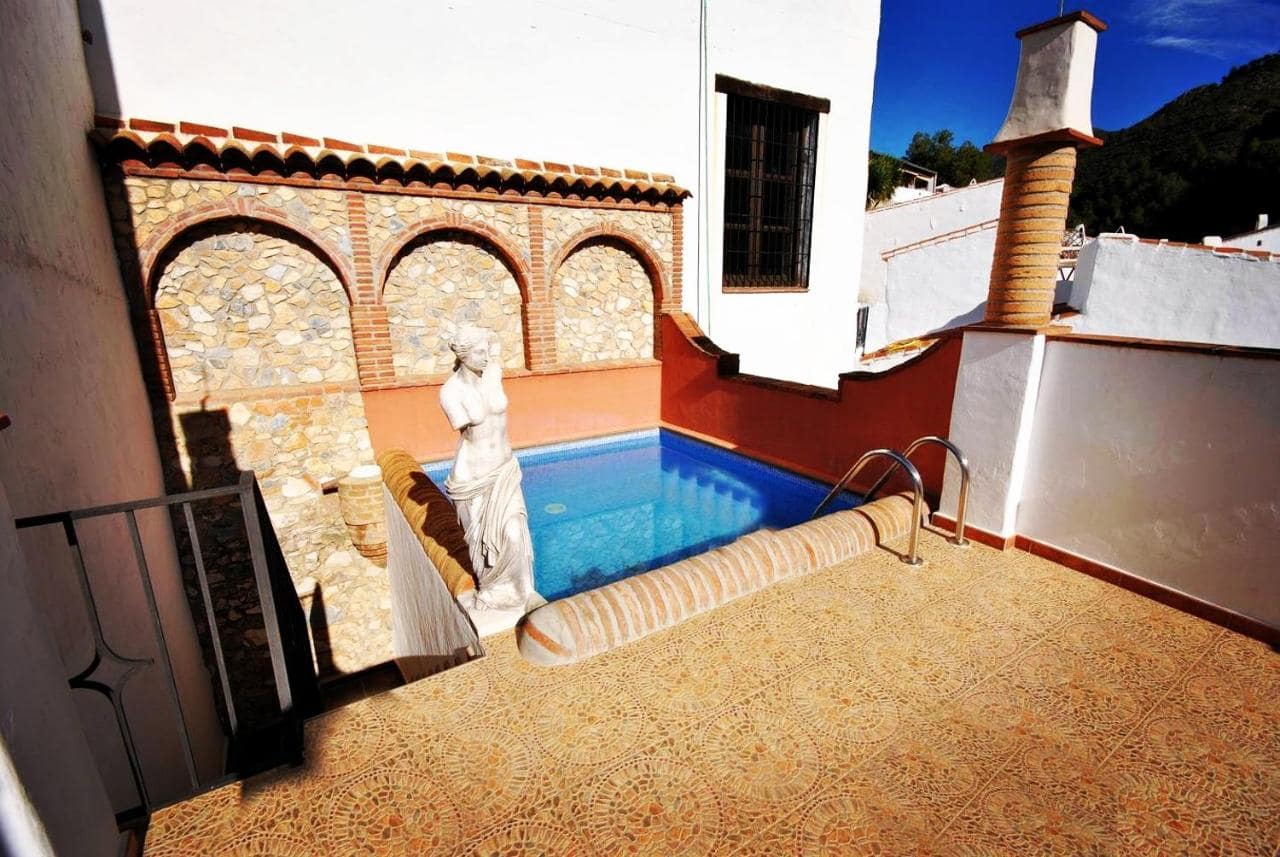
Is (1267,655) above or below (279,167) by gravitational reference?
below

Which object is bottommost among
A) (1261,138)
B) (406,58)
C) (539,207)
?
(539,207)

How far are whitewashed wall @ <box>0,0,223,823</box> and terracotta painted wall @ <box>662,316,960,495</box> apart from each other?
563 cm

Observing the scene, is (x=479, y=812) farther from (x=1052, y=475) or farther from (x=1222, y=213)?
(x=1222, y=213)

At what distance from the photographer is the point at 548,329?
27.7 ft

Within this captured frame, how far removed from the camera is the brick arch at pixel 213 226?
596cm

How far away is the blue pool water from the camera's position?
20.4 ft

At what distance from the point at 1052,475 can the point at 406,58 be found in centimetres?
852

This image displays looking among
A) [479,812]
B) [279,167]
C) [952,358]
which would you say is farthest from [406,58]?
[479,812]

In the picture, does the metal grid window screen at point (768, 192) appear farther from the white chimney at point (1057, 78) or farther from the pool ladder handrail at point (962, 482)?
the pool ladder handrail at point (962, 482)

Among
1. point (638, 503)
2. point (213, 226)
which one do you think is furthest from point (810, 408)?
point (213, 226)

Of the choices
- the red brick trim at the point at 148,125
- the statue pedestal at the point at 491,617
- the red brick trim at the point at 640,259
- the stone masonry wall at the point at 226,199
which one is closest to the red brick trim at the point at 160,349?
the stone masonry wall at the point at 226,199

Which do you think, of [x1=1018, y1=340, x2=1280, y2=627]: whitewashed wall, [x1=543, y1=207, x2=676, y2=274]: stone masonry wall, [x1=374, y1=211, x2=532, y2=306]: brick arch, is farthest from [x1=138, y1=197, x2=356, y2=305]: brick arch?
[x1=1018, y1=340, x2=1280, y2=627]: whitewashed wall

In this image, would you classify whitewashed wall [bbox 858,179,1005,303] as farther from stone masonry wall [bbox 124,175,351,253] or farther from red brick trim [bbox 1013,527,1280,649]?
stone masonry wall [bbox 124,175,351,253]

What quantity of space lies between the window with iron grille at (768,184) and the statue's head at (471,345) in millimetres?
7860
